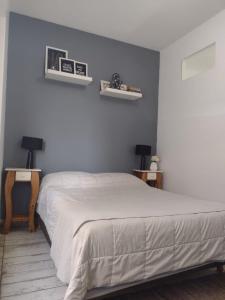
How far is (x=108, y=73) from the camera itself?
3592mm

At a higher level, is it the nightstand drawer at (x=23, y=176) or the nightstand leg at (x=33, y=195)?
the nightstand drawer at (x=23, y=176)

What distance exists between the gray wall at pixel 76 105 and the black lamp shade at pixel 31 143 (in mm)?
211

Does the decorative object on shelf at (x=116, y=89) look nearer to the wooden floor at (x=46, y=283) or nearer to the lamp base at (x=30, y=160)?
the lamp base at (x=30, y=160)

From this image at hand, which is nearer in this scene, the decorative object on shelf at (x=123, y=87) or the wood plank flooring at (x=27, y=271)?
the wood plank flooring at (x=27, y=271)

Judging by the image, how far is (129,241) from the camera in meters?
1.43

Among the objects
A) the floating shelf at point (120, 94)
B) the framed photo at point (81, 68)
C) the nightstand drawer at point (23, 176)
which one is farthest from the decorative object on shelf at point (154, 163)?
the nightstand drawer at point (23, 176)

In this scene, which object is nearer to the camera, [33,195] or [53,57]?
[33,195]

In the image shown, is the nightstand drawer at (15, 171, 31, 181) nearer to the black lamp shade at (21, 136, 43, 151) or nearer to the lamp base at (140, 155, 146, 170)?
the black lamp shade at (21, 136, 43, 151)

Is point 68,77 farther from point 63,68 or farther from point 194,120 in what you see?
point 194,120

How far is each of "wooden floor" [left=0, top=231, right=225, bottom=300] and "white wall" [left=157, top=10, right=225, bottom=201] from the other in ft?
3.91

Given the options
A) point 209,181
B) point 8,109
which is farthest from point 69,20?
point 209,181

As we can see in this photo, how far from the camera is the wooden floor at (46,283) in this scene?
5.22 feet

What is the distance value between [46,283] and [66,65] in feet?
8.58

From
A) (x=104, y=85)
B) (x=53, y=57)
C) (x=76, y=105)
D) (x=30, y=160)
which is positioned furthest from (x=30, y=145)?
(x=104, y=85)
